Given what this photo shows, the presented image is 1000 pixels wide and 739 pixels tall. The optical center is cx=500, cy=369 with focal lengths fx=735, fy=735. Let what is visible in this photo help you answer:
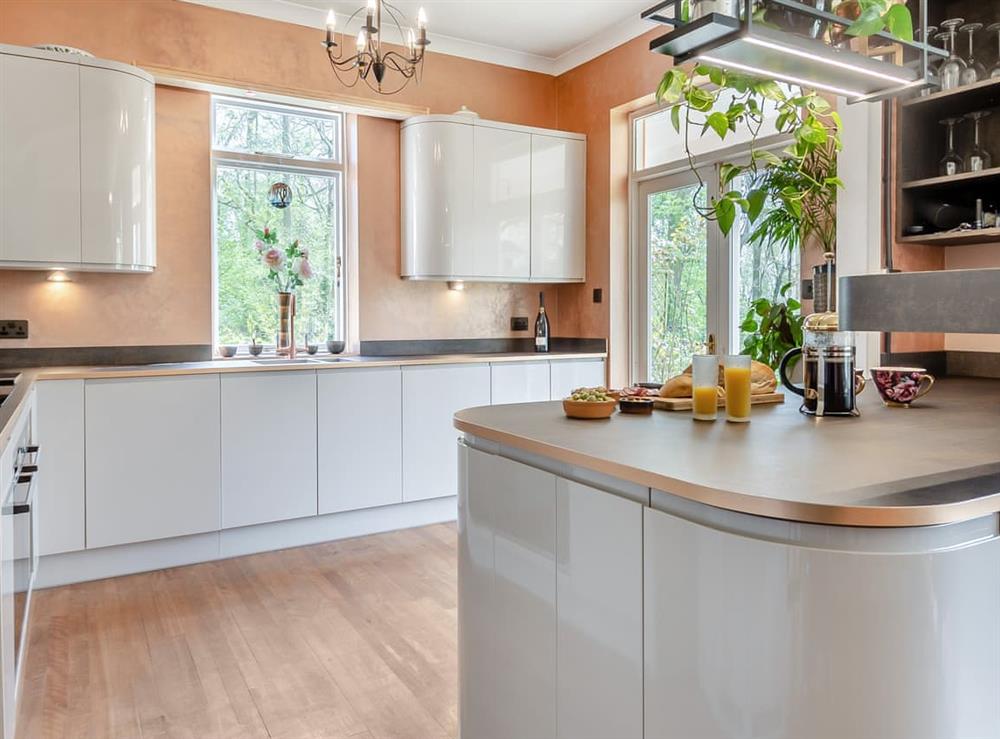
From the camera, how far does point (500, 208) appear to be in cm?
460

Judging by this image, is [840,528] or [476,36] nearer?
[840,528]

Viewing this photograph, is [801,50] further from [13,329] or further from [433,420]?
[13,329]

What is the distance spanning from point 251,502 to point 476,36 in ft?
10.4

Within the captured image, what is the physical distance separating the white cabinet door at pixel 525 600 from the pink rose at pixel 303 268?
2.98 metres

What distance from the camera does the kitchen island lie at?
38.4 inches

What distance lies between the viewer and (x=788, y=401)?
2158 millimetres

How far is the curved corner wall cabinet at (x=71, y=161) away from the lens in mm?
3197

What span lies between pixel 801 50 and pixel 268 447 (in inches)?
116

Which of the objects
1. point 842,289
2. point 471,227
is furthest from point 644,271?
point 842,289

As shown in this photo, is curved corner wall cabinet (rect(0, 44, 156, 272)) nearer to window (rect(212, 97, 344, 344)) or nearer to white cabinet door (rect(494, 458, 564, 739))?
window (rect(212, 97, 344, 344))

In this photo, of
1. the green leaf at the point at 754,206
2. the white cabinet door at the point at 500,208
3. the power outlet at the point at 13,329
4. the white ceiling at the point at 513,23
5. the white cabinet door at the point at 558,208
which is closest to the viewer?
the green leaf at the point at 754,206

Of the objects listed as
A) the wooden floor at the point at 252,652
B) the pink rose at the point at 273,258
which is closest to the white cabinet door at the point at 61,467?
the wooden floor at the point at 252,652

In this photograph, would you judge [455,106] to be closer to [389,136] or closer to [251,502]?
[389,136]

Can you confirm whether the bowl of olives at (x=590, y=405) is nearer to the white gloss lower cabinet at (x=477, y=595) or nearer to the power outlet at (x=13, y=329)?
the white gloss lower cabinet at (x=477, y=595)
